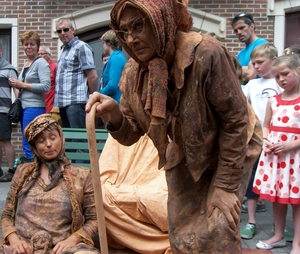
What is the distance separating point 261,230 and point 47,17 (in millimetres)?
5272

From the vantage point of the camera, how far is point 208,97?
2.17 m

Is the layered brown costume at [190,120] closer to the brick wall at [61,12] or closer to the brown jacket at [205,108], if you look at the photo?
the brown jacket at [205,108]

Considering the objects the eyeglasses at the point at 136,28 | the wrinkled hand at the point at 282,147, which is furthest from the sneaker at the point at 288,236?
the eyeglasses at the point at 136,28

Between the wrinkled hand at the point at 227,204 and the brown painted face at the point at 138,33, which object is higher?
the brown painted face at the point at 138,33

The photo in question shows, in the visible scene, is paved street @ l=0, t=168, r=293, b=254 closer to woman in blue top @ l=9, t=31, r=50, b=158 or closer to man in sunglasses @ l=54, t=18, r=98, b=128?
woman in blue top @ l=9, t=31, r=50, b=158

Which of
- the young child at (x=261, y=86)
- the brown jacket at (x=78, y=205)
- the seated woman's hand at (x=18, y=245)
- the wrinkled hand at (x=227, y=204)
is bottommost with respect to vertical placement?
the seated woman's hand at (x=18, y=245)

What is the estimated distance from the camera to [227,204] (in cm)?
226

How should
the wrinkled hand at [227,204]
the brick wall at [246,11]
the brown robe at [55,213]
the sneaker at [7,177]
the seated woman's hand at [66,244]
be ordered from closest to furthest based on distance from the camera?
the wrinkled hand at [227,204] < the seated woman's hand at [66,244] < the brown robe at [55,213] < the sneaker at [7,177] < the brick wall at [246,11]

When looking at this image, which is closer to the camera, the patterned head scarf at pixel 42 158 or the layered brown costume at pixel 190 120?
the layered brown costume at pixel 190 120

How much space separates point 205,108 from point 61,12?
6436 millimetres

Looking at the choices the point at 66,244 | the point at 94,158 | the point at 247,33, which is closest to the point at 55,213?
the point at 66,244

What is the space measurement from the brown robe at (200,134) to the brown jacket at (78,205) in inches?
51.1

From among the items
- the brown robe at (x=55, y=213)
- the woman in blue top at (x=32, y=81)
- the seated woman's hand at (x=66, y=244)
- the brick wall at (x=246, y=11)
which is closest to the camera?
the seated woman's hand at (x=66, y=244)

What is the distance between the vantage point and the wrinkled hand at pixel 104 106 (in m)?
2.24
